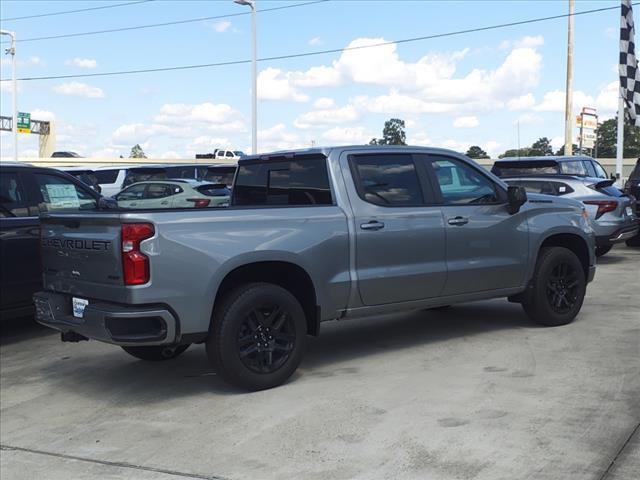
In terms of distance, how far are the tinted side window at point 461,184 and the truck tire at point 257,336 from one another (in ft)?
6.23

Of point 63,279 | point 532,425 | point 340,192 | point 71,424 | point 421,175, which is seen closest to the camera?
point 532,425

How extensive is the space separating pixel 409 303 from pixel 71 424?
2877mm

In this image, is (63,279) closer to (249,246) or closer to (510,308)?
(249,246)

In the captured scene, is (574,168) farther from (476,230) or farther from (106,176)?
(106,176)

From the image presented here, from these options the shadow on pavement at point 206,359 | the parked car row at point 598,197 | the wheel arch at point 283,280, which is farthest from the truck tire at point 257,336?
the parked car row at point 598,197

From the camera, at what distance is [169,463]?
4211 mm

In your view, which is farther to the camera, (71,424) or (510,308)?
(510,308)

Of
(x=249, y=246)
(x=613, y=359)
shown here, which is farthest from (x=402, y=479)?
(x=613, y=359)

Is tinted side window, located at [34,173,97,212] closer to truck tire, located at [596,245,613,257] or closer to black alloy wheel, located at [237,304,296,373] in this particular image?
black alloy wheel, located at [237,304,296,373]

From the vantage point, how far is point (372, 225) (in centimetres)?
581

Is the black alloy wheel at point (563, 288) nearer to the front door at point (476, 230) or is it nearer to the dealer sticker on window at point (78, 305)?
the front door at point (476, 230)

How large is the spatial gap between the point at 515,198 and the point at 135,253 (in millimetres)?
3654

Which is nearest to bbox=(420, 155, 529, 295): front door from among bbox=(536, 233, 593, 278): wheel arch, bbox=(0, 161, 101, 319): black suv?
bbox=(536, 233, 593, 278): wheel arch

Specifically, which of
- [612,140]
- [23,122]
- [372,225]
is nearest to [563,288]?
[372,225]
